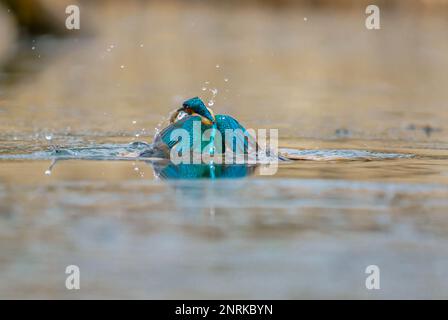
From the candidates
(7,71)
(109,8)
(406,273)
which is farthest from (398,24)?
(406,273)

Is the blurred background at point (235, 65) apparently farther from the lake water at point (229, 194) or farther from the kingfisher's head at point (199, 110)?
the kingfisher's head at point (199, 110)

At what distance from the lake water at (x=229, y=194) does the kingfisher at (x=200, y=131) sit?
0.83 ft

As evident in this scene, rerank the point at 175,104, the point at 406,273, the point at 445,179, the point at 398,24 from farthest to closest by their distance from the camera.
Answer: the point at 398,24 < the point at 175,104 < the point at 445,179 < the point at 406,273

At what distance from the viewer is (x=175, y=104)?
12797 millimetres

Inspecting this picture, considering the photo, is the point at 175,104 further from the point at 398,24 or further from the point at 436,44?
the point at 398,24

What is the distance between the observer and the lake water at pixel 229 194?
15.5ft

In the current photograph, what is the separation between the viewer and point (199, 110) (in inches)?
318

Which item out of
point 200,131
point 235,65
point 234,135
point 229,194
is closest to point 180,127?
point 200,131

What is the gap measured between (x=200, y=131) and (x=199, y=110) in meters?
0.15

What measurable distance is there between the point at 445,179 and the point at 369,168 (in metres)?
0.61

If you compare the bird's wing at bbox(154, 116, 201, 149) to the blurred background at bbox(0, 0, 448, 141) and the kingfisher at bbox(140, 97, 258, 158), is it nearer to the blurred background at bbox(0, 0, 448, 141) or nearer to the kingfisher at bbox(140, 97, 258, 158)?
the kingfisher at bbox(140, 97, 258, 158)

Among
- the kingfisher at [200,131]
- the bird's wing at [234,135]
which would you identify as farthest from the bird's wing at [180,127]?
the bird's wing at [234,135]

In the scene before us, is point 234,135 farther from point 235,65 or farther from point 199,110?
point 235,65

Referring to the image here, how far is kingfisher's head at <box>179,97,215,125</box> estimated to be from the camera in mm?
8031
